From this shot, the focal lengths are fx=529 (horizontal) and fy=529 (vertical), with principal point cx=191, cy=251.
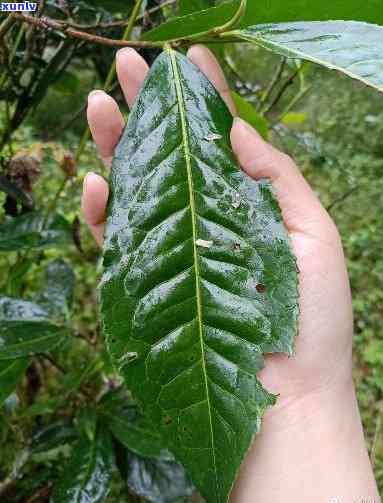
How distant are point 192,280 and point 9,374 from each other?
509 mm

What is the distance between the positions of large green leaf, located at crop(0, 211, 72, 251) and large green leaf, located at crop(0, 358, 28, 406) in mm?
218

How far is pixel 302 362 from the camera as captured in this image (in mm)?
867

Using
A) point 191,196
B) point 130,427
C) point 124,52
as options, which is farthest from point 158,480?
point 124,52

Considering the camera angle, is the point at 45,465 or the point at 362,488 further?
the point at 45,465

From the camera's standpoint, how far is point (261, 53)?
11.6 feet

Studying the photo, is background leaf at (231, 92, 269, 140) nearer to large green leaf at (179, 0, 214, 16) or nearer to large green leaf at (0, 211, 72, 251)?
large green leaf at (179, 0, 214, 16)

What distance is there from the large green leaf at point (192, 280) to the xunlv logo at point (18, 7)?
26 cm

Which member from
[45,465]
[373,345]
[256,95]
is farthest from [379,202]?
[45,465]

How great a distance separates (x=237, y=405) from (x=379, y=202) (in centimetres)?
226

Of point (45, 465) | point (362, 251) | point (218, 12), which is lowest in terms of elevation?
point (45, 465)

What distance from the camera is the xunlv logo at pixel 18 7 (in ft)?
2.63

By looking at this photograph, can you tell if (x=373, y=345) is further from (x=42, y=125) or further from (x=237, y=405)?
(x=42, y=125)

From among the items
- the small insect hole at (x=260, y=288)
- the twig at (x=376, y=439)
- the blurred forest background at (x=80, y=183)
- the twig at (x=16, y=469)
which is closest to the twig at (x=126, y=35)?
the blurred forest background at (x=80, y=183)

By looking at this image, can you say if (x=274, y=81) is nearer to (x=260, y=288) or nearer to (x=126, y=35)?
(x=126, y=35)
